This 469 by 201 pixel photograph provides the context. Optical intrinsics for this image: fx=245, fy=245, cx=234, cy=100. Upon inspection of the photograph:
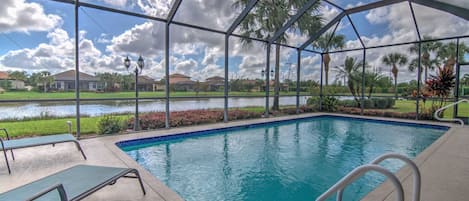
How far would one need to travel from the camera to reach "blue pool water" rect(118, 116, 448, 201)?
143 inches

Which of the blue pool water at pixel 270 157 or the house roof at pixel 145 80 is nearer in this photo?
the blue pool water at pixel 270 157

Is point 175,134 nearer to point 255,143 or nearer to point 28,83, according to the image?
point 255,143

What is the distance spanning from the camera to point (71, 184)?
240 centimetres

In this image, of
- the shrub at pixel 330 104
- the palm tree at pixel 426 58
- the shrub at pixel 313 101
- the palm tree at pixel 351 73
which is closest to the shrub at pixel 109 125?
the shrub at pixel 313 101

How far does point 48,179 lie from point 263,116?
805cm

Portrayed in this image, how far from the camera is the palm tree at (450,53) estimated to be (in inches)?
357

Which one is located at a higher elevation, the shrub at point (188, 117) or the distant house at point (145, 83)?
the distant house at point (145, 83)

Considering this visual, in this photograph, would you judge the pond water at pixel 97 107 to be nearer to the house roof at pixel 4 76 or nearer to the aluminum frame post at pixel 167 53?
the aluminum frame post at pixel 167 53

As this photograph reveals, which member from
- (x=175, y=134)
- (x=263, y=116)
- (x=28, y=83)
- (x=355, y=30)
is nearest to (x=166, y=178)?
(x=175, y=134)

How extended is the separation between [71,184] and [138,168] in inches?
55.5

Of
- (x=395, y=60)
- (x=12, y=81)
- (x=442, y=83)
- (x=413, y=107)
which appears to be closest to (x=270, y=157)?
(x=12, y=81)

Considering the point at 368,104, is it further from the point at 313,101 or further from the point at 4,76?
the point at 4,76

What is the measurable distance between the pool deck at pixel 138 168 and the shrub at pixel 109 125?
44cm

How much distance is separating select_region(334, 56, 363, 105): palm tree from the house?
7.85m
